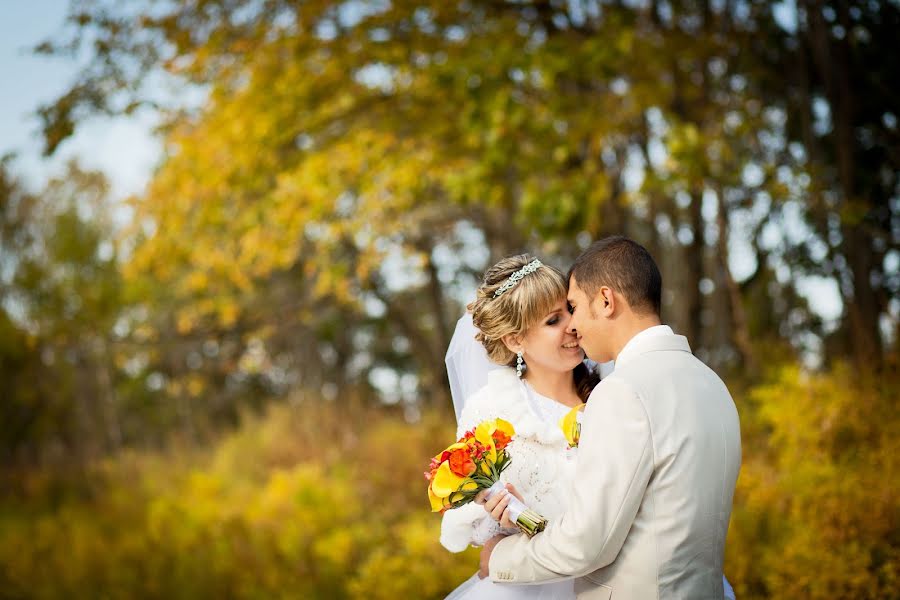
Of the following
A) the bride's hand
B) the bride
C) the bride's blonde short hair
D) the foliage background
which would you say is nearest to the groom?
the bride's hand

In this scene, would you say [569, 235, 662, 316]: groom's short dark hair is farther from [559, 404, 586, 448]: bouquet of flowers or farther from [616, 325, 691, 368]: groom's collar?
[559, 404, 586, 448]: bouquet of flowers

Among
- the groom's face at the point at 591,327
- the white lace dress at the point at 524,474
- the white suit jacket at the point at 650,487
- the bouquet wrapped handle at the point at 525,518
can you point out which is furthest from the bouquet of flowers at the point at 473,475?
the groom's face at the point at 591,327

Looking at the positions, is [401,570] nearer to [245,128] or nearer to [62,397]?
[245,128]

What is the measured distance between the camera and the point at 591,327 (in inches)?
106

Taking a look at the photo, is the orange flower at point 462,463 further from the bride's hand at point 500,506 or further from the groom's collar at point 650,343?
the groom's collar at point 650,343

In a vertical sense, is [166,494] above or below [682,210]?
below

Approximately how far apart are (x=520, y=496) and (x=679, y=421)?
2.38 ft

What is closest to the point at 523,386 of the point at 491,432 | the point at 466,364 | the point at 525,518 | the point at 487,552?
the point at 466,364

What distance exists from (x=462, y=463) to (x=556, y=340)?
75 centimetres

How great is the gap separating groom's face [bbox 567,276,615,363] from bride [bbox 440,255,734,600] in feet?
1.46

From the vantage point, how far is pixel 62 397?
19.3 m

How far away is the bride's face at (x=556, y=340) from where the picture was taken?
3.19 m

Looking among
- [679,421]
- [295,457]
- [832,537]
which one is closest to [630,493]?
[679,421]

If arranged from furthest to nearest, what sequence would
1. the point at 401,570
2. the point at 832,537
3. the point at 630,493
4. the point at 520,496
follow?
the point at 401,570 < the point at 832,537 < the point at 520,496 < the point at 630,493
